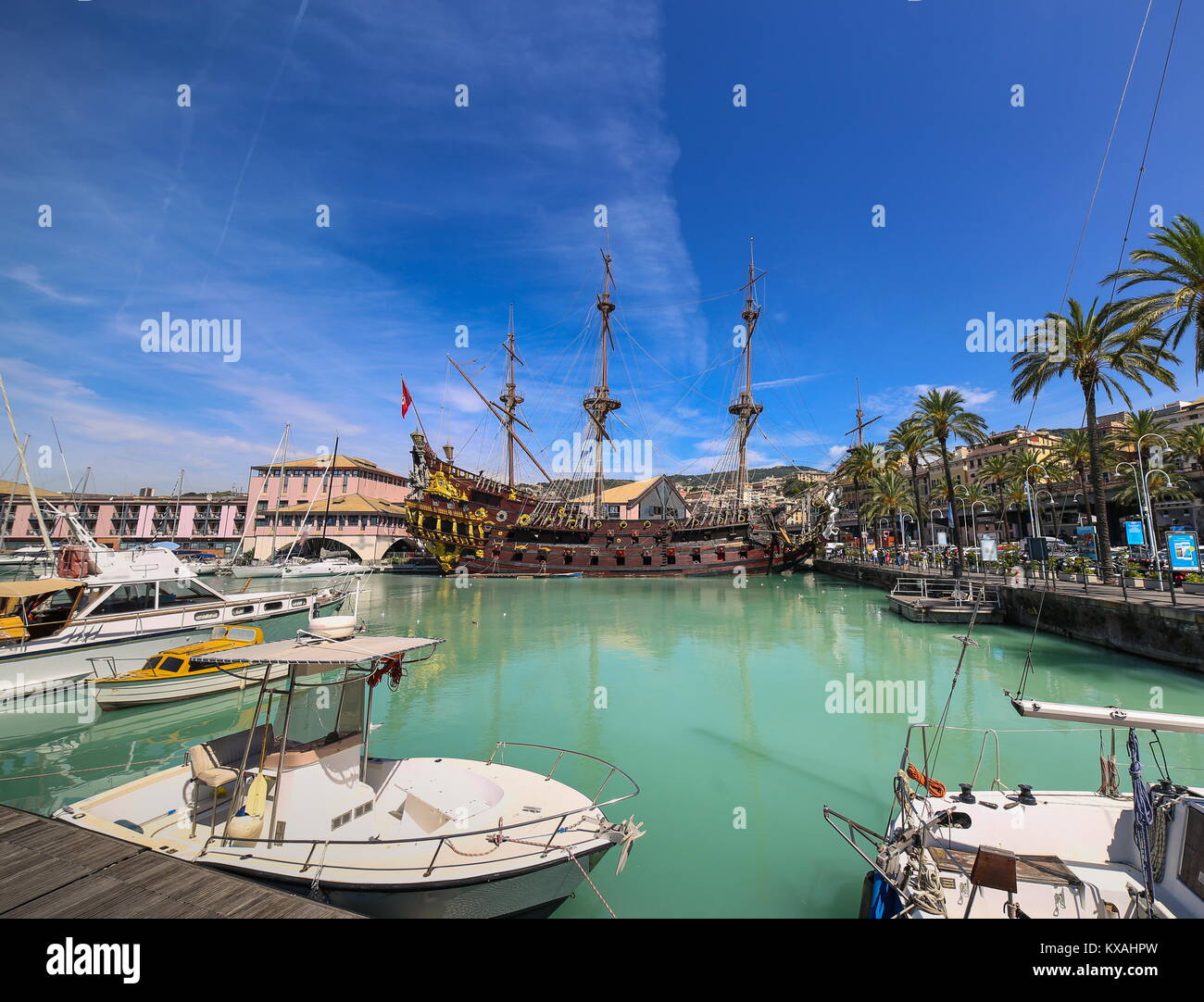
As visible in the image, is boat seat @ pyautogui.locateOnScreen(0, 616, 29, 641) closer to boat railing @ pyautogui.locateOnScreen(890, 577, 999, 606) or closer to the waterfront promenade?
the waterfront promenade

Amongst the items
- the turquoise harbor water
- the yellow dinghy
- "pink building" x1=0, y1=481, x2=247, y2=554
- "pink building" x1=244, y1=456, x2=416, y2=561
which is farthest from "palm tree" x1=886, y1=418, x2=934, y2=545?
"pink building" x1=0, y1=481, x2=247, y2=554

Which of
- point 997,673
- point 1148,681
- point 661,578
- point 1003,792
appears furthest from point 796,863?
point 661,578

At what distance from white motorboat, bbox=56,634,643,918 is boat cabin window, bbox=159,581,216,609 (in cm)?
1421

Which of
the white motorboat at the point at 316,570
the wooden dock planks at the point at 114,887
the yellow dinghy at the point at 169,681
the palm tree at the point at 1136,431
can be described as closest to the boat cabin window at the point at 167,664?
the yellow dinghy at the point at 169,681

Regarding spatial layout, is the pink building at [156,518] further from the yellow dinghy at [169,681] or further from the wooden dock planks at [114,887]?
the wooden dock planks at [114,887]

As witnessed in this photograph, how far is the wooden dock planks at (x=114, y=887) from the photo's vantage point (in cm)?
400

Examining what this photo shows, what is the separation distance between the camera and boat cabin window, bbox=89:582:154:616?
663 inches

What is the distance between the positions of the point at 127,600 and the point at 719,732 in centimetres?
Result: 1970

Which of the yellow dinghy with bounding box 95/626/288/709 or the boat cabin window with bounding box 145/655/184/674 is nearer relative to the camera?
the yellow dinghy with bounding box 95/626/288/709

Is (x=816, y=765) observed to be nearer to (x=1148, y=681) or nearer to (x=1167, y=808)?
(x=1167, y=808)

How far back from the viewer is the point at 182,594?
19.2 meters
